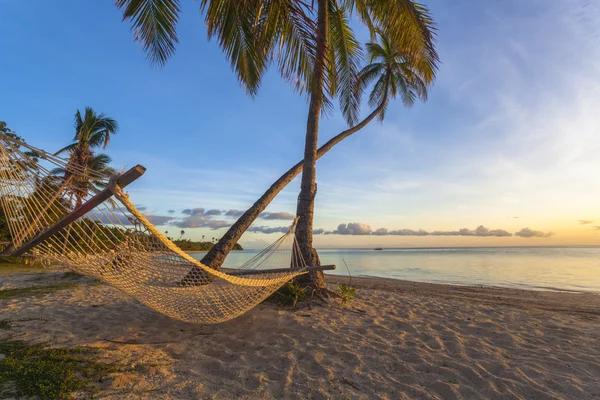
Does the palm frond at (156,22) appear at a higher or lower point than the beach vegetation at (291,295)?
higher

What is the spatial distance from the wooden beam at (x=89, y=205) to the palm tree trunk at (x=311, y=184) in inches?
98.2

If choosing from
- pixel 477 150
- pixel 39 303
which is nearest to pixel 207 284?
pixel 39 303

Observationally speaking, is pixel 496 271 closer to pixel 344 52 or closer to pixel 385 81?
pixel 385 81

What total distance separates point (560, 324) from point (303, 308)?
2.54 m

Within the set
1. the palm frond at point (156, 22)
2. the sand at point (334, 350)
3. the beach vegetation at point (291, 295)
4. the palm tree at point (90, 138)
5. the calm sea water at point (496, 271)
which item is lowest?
the calm sea water at point (496, 271)

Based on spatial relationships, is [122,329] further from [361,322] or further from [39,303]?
[361,322]

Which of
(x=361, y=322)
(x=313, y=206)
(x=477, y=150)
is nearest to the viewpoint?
(x=361, y=322)

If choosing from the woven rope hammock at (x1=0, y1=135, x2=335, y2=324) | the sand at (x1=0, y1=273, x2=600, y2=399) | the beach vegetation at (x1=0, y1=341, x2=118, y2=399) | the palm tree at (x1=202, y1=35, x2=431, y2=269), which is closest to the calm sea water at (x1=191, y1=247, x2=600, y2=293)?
the palm tree at (x1=202, y1=35, x2=431, y2=269)

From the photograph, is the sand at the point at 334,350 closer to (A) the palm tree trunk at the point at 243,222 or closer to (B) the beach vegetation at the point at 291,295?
(B) the beach vegetation at the point at 291,295

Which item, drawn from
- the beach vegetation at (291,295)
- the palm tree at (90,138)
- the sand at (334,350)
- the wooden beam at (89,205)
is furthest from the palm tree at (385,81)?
the palm tree at (90,138)

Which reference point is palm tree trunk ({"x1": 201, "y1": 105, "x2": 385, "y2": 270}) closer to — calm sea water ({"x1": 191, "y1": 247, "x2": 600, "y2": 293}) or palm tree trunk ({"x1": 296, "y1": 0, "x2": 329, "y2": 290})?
palm tree trunk ({"x1": 296, "y1": 0, "x2": 329, "y2": 290})

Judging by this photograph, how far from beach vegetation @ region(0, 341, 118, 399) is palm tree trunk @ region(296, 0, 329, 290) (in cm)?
227

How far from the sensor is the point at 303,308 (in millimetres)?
3383

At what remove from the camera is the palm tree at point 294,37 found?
343 centimetres
